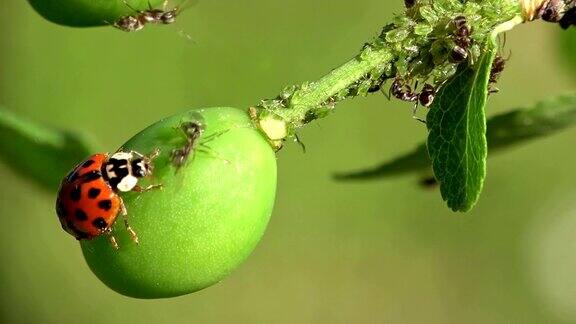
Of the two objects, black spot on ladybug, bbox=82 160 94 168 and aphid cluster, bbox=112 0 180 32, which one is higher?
aphid cluster, bbox=112 0 180 32

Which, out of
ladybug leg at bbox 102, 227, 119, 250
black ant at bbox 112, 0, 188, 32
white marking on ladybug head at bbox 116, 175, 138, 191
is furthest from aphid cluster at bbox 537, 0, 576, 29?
ladybug leg at bbox 102, 227, 119, 250

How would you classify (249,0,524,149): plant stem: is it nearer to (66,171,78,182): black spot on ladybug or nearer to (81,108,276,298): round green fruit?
(81,108,276,298): round green fruit

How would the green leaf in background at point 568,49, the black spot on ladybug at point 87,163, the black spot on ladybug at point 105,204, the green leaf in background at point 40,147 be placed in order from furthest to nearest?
the green leaf in background at point 568,49 → the green leaf in background at point 40,147 → the black spot on ladybug at point 87,163 → the black spot on ladybug at point 105,204

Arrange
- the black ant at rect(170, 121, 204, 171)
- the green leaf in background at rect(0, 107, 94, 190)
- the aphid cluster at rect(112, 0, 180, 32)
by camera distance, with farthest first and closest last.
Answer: the green leaf in background at rect(0, 107, 94, 190), the aphid cluster at rect(112, 0, 180, 32), the black ant at rect(170, 121, 204, 171)

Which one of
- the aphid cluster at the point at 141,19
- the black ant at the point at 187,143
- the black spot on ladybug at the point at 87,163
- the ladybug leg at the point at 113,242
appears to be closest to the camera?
the black ant at the point at 187,143

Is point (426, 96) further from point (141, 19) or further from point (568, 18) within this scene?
point (141, 19)

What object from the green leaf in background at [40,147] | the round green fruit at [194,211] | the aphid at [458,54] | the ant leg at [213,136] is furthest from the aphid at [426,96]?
the green leaf in background at [40,147]

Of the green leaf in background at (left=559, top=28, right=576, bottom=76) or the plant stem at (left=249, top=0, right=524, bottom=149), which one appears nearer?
the plant stem at (left=249, top=0, right=524, bottom=149)

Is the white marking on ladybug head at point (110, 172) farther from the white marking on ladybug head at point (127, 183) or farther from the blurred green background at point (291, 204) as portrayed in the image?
the blurred green background at point (291, 204)
